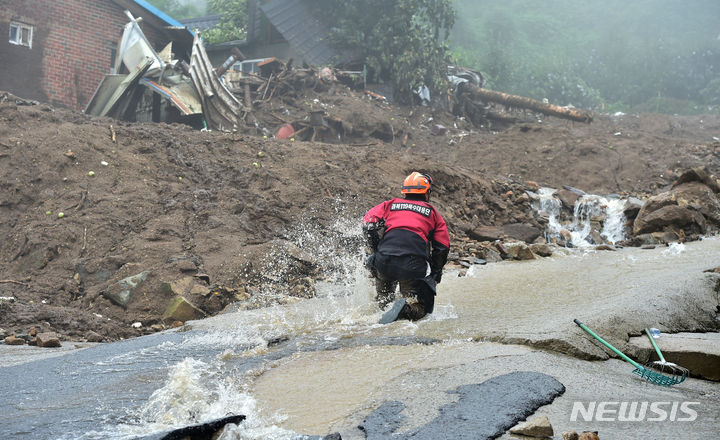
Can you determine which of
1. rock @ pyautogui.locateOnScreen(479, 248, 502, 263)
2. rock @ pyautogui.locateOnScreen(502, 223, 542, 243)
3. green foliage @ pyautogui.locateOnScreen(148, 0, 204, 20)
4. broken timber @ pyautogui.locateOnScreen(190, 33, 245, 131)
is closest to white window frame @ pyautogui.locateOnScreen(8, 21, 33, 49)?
broken timber @ pyautogui.locateOnScreen(190, 33, 245, 131)

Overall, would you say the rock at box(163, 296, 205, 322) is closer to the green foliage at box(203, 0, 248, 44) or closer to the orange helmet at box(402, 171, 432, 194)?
the orange helmet at box(402, 171, 432, 194)

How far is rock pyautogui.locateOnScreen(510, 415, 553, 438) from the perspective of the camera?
2.91 metres

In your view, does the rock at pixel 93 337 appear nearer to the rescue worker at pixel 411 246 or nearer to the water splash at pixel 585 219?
the rescue worker at pixel 411 246

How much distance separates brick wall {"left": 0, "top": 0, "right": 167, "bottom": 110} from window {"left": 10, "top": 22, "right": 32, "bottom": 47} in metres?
0.14

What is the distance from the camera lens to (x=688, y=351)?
4.33 m

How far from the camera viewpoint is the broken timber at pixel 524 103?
21.6 metres

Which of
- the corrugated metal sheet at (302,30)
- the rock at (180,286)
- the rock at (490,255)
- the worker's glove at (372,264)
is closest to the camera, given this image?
the worker's glove at (372,264)

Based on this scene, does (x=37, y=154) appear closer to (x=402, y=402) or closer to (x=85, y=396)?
(x=85, y=396)

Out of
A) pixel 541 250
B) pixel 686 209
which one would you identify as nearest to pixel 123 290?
pixel 541 250

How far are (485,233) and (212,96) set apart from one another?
8.66 meters

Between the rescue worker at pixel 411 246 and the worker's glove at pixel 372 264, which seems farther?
the worker's glove at pixel 372 264

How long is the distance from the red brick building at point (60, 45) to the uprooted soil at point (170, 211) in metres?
5.24

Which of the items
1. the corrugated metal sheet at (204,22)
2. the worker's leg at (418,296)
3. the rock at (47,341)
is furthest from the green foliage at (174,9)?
the worker's leg at (418,296)

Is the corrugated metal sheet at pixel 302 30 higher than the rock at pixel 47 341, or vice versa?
the corrugated metal sheet at pixel 302 30
